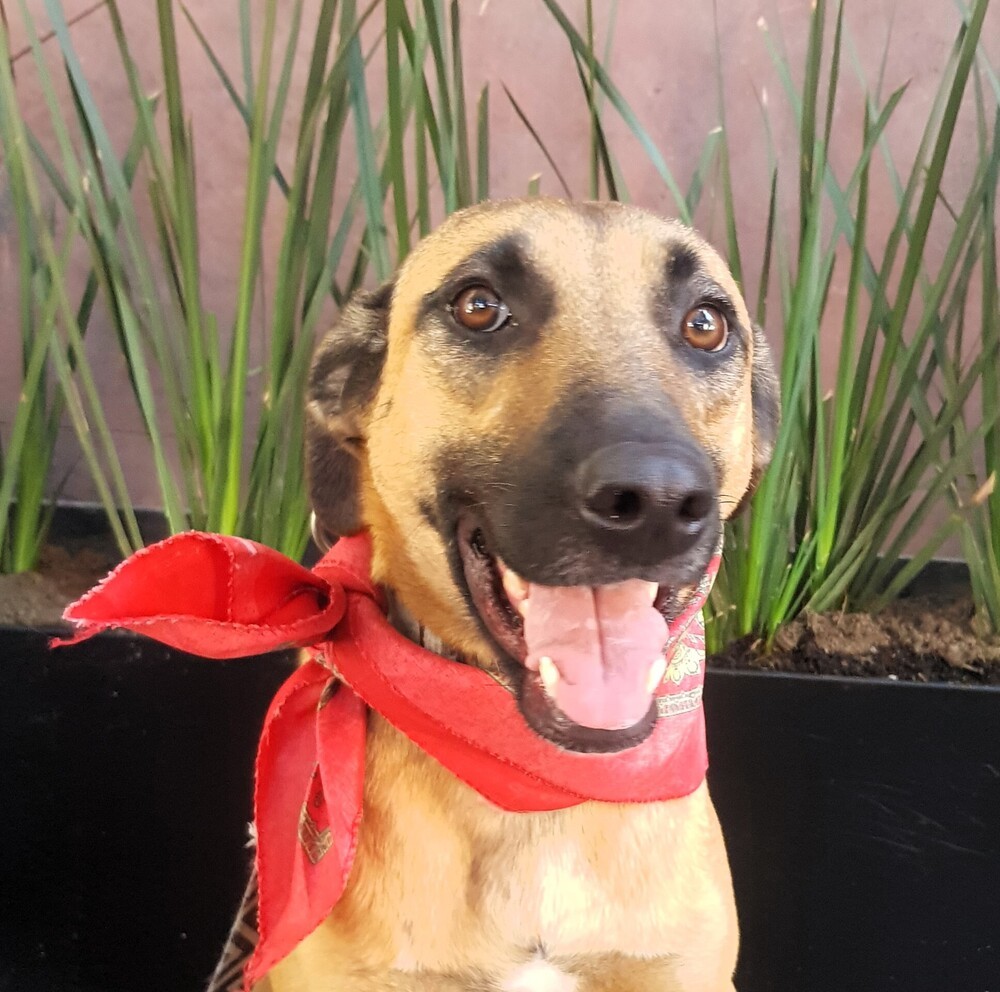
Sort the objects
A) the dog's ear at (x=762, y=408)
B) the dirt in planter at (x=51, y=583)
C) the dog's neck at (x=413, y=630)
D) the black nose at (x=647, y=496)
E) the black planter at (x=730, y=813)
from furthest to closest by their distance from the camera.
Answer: the dirt in planter at (x=51, y=583) < the black planter at (x=730, y=813) < the dog's ear at (x=762, y=408) < the dog's neck at (x=413, y=630) < the black nose at (x=647, y=496)

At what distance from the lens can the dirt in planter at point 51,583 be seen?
1.26 m

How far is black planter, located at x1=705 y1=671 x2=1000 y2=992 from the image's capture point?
1.14 metres

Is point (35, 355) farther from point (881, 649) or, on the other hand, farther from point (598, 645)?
point (881, 649)

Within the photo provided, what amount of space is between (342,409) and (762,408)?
0.50 metres

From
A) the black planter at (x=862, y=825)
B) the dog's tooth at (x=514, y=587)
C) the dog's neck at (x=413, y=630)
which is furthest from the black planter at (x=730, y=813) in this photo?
the dog's tooth at (x=514, y=587)

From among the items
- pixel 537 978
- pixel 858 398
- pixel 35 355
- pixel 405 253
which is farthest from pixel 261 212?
pixel 537 978

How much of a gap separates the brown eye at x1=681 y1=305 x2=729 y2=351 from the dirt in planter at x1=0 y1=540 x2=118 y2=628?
95cm

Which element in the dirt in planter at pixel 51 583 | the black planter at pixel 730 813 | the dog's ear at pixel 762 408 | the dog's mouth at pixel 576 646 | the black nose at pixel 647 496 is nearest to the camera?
the black nose at pixel 647 496

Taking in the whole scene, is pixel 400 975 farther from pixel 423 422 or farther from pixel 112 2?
pixel 112 2

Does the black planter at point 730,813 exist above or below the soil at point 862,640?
below

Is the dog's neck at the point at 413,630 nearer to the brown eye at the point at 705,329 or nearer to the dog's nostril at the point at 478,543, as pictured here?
the dog's nostril at the point at 478,543

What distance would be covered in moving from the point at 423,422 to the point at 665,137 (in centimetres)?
105

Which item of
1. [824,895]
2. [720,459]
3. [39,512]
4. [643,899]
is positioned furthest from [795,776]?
[39,512]

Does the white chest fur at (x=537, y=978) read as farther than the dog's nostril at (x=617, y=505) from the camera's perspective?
Yes
